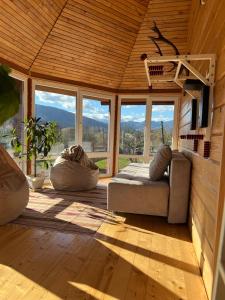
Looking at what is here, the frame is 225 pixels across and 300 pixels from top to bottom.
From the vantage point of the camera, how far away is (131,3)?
3.62 m

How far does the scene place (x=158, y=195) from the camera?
290 cm

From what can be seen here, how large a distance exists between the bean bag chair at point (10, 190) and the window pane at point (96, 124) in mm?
2663

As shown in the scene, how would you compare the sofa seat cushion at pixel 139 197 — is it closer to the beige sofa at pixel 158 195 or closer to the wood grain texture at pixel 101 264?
the beige sofa at pixel 158 195

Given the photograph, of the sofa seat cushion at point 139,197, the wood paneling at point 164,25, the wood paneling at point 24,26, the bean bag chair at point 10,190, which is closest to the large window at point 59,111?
the wood paneling at point 24,26

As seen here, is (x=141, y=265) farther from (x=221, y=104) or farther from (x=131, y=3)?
(x=131, y=3)

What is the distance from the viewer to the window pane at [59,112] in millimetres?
4868

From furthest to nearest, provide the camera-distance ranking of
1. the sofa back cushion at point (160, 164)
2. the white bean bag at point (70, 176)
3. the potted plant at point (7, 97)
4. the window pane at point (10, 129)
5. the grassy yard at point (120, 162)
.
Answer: the grassy yard at point (120, 162), the white bean bag at point (70, 176), the window pane at point (10, 129), the sofa back cushion at point (160, 164), the potted plant at point (7, 97)

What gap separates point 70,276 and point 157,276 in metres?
0.68

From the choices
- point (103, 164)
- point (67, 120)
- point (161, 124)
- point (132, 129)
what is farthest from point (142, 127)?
point (67, 120)

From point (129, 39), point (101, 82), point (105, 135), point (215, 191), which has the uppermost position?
point (129, 39)

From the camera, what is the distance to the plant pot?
4.30 m

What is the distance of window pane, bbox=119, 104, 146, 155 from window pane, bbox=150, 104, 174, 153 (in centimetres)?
26

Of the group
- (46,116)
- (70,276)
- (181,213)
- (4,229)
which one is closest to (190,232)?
(181,213)

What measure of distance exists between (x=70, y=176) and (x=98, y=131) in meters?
1.75
